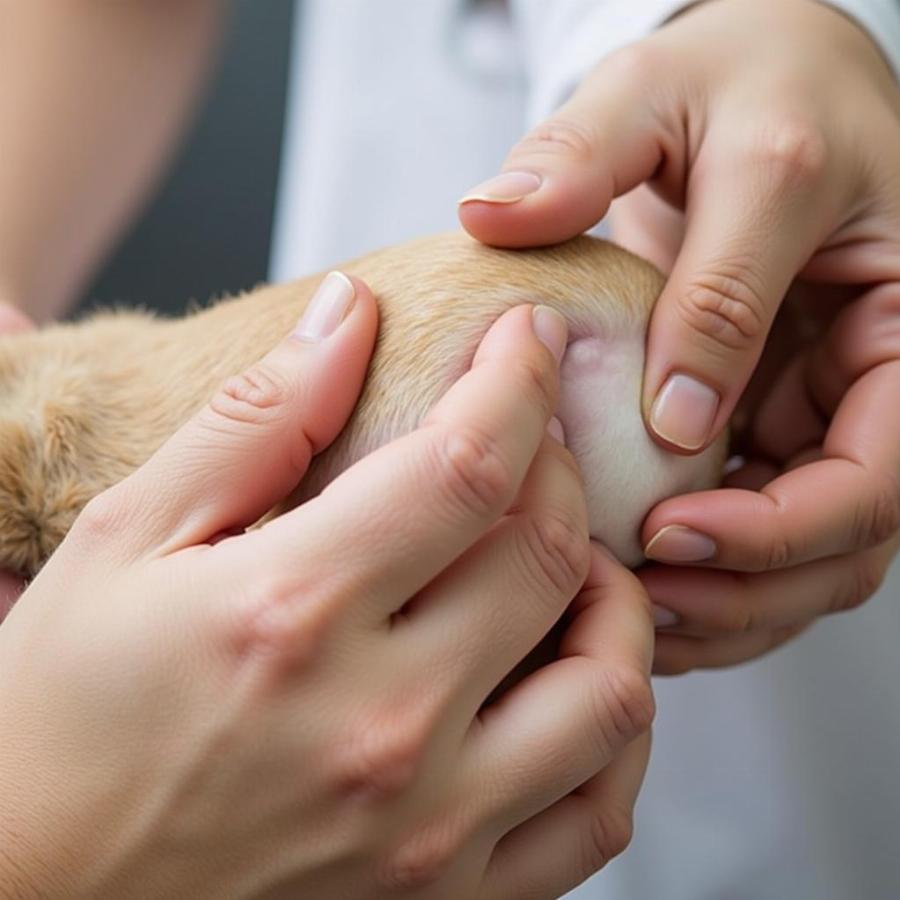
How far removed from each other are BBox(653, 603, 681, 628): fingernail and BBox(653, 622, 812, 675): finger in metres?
0.03

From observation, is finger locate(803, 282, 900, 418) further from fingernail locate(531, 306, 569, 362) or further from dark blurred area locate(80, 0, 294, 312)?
dark blurred area locate(80, 0, 294, 312)

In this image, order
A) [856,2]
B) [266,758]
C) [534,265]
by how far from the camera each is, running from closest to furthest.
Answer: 1. [266,758]
2. [534,265]
3. [856,2]

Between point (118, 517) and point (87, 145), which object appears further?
point (87, 145)

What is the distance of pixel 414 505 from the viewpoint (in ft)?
1.84

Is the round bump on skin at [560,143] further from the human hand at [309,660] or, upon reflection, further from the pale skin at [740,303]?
the human hand at [309,660]

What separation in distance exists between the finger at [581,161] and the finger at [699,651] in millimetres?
325

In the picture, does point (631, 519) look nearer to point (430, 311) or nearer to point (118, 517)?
point (430, 311)

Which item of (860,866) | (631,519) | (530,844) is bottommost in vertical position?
(860,866)

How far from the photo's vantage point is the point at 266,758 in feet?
1.88

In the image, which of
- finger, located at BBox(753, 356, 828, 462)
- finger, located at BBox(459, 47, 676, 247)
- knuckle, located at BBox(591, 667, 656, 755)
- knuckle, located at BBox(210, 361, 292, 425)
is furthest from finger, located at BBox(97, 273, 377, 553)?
finger, located at BBox(753, 356, 828, 462)

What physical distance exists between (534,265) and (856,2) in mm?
472

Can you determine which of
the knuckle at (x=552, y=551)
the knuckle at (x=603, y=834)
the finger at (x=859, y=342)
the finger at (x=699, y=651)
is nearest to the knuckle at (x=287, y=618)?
the knuckle at (x=552, y=551)

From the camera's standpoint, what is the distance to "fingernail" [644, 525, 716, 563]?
72cm

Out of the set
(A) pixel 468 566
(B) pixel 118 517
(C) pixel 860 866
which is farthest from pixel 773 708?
(B) pixel 118 517
